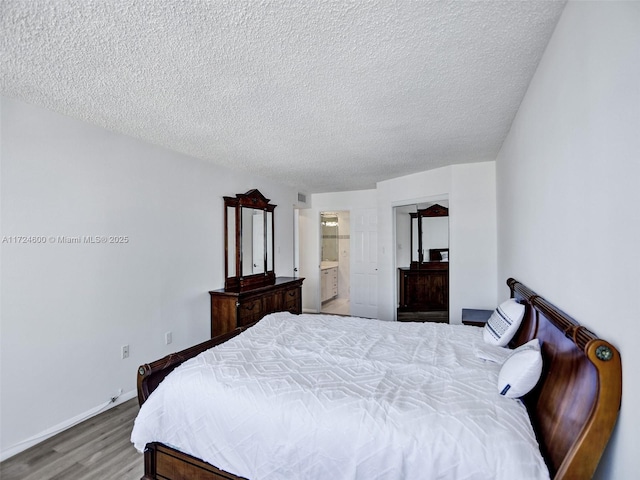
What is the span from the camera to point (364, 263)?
19.5 ft

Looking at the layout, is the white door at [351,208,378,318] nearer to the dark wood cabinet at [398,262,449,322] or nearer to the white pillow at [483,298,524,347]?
the dark wood cabinet at [398,262,449,322]

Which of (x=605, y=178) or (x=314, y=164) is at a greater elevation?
(x=314, y=164)

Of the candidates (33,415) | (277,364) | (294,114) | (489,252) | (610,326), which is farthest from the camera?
(489,252)

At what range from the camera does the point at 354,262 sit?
6.03m

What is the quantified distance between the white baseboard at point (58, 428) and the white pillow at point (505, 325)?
10.3 feet

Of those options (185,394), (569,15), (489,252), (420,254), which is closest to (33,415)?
(185,394)

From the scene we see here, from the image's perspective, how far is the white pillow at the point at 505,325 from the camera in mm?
1993

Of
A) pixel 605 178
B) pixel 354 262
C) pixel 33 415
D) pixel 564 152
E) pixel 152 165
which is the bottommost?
pixel 33 415

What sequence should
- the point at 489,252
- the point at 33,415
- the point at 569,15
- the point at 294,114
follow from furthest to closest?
1. the point at 489,252
2. the point at 294,114
3. the point at 33,415
4. the point at 569,15

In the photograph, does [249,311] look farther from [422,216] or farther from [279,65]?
[422,216]

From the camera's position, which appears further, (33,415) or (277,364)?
(33,415)

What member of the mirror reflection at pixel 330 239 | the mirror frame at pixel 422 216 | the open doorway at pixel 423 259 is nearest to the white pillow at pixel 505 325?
the open doorway at pixel 423 259

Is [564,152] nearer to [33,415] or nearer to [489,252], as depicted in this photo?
[489,252]

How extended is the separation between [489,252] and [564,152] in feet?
9.10
